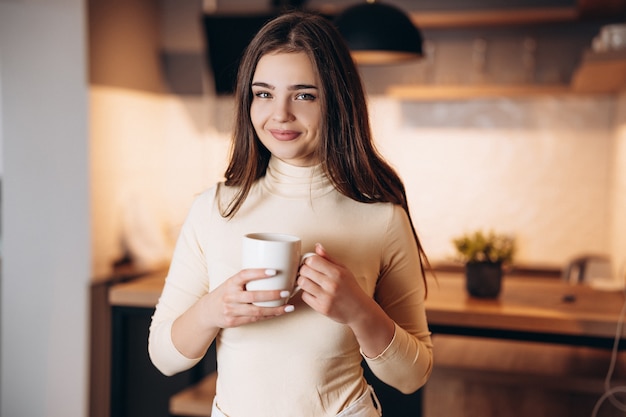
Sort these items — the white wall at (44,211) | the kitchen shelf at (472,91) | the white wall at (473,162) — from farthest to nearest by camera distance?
the white wall at (473,162) < the kitchen shelf at (472,91) < the white wall at (44,211)

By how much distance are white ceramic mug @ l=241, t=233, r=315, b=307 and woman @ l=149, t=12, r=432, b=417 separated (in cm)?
5

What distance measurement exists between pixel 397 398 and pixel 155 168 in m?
2.06

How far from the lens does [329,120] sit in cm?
104

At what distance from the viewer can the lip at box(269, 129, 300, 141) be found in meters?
1.03

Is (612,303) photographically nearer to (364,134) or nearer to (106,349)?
(364,134)

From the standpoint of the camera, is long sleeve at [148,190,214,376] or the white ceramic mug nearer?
the white ceramic mug

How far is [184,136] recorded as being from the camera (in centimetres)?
386

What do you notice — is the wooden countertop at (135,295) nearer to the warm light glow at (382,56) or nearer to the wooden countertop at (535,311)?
the wooden countertop at (535,311)

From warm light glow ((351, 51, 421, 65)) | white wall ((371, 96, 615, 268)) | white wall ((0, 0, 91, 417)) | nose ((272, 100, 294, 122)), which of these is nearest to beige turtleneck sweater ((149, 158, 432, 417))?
nose ((272, 100, 294, 122))

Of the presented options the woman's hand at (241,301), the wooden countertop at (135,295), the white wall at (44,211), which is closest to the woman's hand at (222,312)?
the woman's hand at (241,301)

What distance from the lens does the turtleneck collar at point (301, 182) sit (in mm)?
1093

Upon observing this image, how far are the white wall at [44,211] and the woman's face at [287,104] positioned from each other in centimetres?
221

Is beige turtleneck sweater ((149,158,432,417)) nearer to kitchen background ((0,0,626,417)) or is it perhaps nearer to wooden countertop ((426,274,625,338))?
wooden countertop ((426,274,625,338))

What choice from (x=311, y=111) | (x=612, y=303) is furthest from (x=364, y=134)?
(x=612, y=303)
